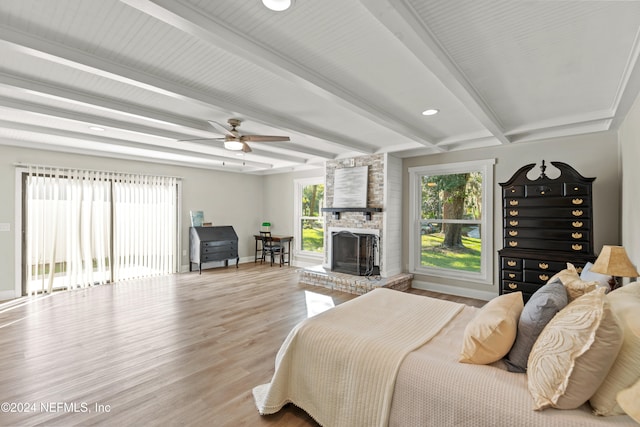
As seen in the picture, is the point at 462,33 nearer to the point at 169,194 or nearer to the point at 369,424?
the point at 369,424

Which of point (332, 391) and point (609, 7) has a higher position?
point (609, 7)

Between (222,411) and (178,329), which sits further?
(178,329)

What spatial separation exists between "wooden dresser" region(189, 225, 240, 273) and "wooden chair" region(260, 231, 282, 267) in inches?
29.5

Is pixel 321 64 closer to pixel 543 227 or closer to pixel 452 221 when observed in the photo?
pixel 543 227

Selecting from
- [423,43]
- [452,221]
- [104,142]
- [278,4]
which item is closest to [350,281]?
[452,221]

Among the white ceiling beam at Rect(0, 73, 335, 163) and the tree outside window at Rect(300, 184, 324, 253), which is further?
the tree outside window at Rect(300, 184, 324, 253)

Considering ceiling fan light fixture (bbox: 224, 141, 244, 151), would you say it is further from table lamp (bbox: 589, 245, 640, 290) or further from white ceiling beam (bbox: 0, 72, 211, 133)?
table lamp (bbox: 589, 245, 640, 290)

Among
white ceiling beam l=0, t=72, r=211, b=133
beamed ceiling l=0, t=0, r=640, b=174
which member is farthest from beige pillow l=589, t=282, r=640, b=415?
white ceiling beam l=0, t=72, r=211, b=133

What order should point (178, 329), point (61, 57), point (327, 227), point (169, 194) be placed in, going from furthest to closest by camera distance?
point (169, 194) → point (327, 227) → point (178, 329) → point (61, 57)

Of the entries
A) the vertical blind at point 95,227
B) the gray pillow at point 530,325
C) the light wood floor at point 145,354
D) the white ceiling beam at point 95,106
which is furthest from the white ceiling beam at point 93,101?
the gray pillow at point 530,325

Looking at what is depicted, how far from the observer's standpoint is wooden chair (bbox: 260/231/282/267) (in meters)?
7.70

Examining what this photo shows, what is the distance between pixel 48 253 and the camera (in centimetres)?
515

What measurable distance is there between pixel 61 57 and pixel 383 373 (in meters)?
2.92

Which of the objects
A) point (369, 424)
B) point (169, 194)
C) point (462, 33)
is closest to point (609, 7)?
point (462, 33)
